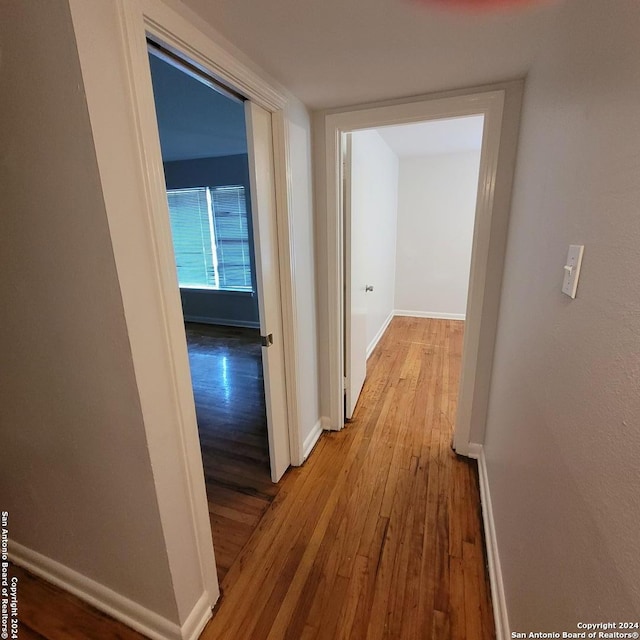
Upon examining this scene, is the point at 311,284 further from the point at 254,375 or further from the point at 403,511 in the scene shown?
the point at 254,375

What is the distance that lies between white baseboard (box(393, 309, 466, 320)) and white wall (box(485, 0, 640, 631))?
3949 mm

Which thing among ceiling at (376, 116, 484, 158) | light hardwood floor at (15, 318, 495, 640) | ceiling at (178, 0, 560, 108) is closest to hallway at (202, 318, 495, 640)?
light hardwood floor at (15, 318, 495, 640)

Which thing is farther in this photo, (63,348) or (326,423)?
(326,423)

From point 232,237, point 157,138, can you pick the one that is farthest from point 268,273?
point 232,237

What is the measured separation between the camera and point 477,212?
1.77m

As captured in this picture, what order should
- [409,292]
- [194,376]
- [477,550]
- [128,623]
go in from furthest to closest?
[409,292] < [194,376] < [477,550] < [128,623]

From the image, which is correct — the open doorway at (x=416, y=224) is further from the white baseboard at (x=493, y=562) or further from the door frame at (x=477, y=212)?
the white baseboard at (x=493, y=562)

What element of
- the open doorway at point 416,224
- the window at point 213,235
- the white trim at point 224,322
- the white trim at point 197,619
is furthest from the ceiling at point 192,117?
the white trim at point 197,619

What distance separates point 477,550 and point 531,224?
4.81 feet

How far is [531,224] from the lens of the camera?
1.26 metres

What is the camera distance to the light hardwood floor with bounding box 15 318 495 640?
1.23 m

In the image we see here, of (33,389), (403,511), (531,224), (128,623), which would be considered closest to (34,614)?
(128,623)

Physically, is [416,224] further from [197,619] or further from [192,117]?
[197,619]

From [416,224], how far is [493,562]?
4.43 metres
